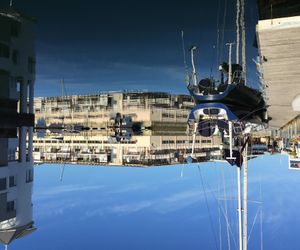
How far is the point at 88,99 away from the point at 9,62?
4922 cm

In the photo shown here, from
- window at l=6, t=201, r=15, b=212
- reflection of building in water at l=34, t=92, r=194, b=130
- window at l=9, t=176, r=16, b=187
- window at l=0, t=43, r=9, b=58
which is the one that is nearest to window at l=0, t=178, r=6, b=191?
window at l=9, t=176, r=16, b=187

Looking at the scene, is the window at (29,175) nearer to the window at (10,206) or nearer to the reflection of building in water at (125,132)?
the window at (10,206)

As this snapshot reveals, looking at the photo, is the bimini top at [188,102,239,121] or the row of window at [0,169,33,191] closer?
the bimini top at [188,102,239,121]

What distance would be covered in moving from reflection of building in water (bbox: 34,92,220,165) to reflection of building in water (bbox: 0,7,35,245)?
94.9 ft

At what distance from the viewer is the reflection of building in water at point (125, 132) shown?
56344 millimetres

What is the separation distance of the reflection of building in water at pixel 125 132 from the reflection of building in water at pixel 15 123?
2893 centimetres

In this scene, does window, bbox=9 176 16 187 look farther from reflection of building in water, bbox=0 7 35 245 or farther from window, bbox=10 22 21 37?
window, bbox=10 22 21 37

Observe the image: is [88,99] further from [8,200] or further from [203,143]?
[8,200]

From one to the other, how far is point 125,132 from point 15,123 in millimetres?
29613

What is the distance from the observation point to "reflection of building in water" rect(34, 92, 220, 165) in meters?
56.3

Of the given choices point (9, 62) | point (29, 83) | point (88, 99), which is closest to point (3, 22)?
point (9, 62)

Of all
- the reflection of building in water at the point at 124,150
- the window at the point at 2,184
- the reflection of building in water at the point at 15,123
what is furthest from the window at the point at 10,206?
the reflection of building in water at the point at 124,150

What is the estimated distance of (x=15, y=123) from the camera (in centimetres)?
2342

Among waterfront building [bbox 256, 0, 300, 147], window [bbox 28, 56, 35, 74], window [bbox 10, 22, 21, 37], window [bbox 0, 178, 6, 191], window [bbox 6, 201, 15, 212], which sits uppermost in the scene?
window [bbox 10, 22, 21, 37]
